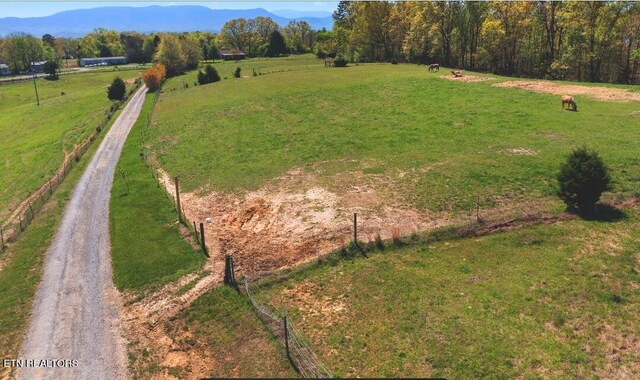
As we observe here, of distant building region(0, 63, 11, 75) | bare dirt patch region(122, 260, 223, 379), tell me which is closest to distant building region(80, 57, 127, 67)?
distant building region(0, 63, 11, 75)

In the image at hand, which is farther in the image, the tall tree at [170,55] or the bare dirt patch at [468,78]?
the tall tree at [170,55]

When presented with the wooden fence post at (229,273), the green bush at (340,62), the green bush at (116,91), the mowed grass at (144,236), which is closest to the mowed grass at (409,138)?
the mowed grass at (144,236)

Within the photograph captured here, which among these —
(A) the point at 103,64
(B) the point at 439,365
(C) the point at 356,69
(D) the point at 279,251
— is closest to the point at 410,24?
(C) the point at 356,69

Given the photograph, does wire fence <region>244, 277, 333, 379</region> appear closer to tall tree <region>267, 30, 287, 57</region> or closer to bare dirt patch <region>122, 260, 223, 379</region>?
bare dirt patch <region>122, 260, 223, 379</region>

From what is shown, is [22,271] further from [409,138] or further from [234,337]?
[409,138]

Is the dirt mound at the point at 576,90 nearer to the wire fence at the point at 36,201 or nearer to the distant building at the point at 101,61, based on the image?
the wire fence at the point at 36,201

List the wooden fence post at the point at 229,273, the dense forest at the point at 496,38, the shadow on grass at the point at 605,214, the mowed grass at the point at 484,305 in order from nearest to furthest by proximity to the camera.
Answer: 1. the mowed grass at the point at 484,305
2. the wooden fence post at the point at 229,273
3. the shadow on grass at the point at 605,214
4. the dense forest at the point at 496,38
